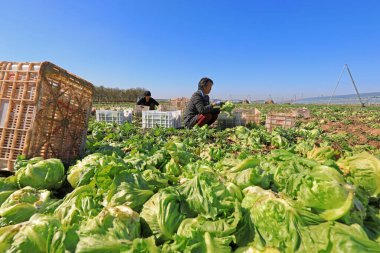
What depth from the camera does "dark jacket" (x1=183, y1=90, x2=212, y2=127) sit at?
8719 millimetres

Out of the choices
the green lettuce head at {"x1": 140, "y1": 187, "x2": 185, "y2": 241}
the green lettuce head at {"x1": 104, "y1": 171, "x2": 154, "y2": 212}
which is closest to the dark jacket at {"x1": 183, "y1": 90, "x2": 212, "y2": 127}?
the green lettuce head at {"x1": 104, "y1": 171, "x2": 154, "y2": 212}

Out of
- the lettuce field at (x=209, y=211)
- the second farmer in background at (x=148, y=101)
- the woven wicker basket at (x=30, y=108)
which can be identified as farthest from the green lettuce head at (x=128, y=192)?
the second farmer in background at (x=148, y=101)

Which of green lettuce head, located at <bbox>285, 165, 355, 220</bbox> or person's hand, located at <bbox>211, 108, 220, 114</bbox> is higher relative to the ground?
person's hand, located at <bbox>211, 108, 220, 114</bbox>

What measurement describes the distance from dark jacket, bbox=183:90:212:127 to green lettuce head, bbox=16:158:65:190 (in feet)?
18.9

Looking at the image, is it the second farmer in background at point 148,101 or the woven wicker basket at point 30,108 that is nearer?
the woven wicker basket at point 30,108

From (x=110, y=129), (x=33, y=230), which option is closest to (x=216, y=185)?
(x=33, y=230)

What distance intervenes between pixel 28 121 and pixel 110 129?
15.2ft

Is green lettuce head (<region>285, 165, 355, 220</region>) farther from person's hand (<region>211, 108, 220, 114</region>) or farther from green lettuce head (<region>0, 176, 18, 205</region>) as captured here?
person's hand (<region>211, 108, 220, 114</region>)

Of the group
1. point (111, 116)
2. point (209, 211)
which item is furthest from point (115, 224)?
point (111, 116)

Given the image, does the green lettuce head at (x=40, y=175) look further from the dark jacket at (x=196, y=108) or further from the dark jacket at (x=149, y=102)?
the dark jacket at (x=149, y=102)

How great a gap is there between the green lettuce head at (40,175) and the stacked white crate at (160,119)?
5374mm

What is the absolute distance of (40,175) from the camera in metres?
3.36

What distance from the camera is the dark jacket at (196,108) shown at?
8.72 metres

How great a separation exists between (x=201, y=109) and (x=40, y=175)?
6012 millimetres
